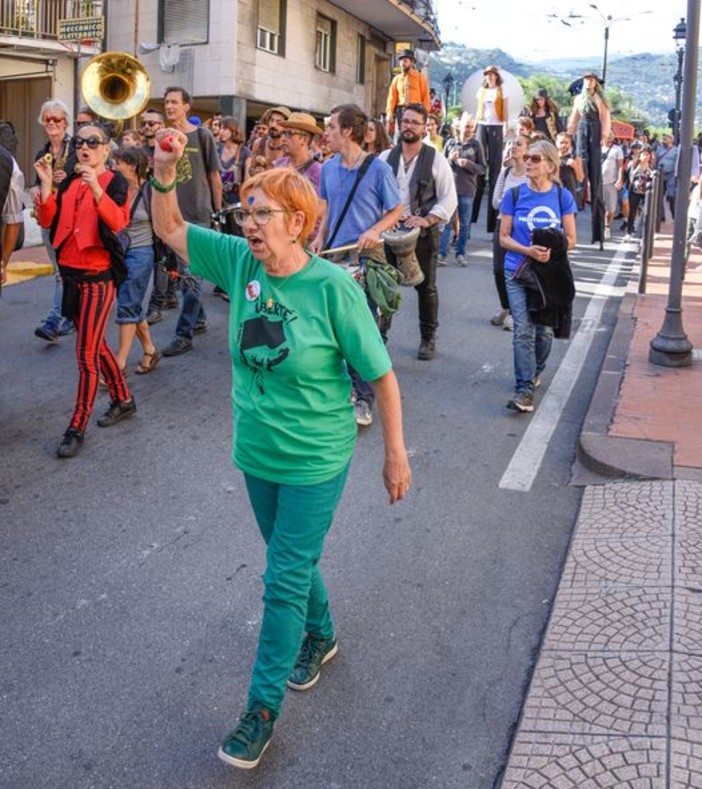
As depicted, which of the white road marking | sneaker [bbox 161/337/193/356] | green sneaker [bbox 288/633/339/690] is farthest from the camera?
sneaker [bbox 161/337/193/356]

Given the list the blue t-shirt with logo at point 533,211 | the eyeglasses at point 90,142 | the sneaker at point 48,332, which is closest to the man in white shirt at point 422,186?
the blue t-shirt with logo at point 533,211

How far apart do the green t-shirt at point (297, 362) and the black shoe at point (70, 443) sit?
2.91 meters

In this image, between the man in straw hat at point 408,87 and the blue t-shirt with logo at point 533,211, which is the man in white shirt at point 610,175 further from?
the blue t-shirt with logo at point 533,211

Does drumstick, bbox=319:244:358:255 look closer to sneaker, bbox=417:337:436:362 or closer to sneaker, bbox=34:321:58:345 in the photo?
sneaker, bbox=417:337:436:362

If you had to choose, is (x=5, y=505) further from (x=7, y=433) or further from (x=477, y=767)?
(x=477, y=767)

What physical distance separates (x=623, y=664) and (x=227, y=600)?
62.0 inches

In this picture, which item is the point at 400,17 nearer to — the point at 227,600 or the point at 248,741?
the point at 227,600

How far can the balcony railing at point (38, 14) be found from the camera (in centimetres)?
2123

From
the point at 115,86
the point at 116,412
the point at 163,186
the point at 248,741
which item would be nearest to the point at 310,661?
the point at 248,741

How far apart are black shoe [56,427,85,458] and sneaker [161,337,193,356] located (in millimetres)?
2280

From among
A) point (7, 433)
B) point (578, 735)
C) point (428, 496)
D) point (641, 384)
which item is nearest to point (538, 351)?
point (641, 384)

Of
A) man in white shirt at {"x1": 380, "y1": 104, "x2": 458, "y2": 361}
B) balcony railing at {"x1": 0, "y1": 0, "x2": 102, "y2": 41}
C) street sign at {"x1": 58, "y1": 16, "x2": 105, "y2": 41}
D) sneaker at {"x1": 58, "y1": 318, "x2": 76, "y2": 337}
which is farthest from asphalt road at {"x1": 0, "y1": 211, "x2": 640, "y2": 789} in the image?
balcony railing at {"x1": 0, "y1": 0, "x2": 102, "y2": 41}

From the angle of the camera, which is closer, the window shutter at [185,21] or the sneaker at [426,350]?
the sneaker at [426,350]

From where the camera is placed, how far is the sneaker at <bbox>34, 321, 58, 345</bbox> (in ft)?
27.1
